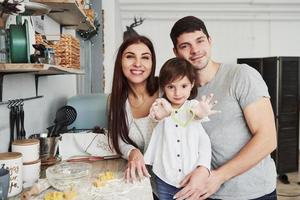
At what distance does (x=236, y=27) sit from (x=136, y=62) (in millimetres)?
5022

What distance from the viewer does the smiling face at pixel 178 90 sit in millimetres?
1340

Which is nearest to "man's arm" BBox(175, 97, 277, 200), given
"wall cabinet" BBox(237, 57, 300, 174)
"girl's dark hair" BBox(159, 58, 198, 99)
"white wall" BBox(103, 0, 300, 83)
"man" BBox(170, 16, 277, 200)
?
"man" BBox(170, 16, 277, 200)

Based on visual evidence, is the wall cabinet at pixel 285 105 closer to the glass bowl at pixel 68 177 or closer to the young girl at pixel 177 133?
the young girl at pixel 177 133

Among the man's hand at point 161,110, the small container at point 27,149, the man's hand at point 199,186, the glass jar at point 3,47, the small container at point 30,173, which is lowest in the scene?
the man's hand at point 199,186

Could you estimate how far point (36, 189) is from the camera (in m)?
1.08

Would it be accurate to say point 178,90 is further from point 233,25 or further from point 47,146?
point 233,25

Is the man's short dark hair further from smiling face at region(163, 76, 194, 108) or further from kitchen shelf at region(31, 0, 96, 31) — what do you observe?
kitchen shelf at region(31, 0, 96, 31)

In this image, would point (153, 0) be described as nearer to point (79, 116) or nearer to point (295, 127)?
point (295, 127)

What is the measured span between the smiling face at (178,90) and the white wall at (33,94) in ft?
2.33

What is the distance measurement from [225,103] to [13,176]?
0.91 meters

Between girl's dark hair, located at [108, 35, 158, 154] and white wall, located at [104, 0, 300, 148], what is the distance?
4364 mm

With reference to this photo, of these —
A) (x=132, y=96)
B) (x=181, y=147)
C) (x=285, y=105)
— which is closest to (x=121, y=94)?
(x=132, y=96)

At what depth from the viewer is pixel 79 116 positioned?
193cm

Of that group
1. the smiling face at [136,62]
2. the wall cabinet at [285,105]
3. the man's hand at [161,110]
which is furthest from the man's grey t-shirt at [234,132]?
the wall cabinet at [285,105]
